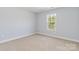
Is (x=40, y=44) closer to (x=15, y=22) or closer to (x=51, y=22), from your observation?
(x=51, y=22)

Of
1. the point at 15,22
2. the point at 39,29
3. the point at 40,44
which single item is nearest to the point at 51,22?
the point at 39,29

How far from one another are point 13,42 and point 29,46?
0.28 metres

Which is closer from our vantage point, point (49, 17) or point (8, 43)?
point (8, 43)

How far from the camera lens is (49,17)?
5.75 feet

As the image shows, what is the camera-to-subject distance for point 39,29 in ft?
5.87

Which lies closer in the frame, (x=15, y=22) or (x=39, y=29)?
(x=15, y=22)

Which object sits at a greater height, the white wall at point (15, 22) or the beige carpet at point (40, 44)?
the white wall at point (15, 22)

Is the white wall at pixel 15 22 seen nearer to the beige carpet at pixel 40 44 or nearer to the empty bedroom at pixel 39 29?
the empty bedroom at pixel 39 29

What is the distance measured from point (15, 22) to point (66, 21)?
0.88 m

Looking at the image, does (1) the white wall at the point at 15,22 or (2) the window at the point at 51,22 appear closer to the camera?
(1) the white wall at the point at 15,22

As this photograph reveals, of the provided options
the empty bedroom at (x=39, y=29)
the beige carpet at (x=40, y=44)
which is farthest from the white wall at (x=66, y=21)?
the beige carpet at (x=40, y=44)

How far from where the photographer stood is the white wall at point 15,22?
5.31 feet
